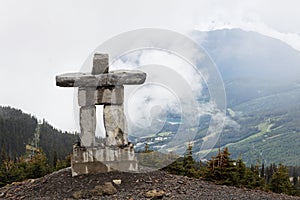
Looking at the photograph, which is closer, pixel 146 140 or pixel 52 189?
pixel 52 189

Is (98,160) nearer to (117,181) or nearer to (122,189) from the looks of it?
(117,181)

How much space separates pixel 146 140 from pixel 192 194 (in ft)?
14.6

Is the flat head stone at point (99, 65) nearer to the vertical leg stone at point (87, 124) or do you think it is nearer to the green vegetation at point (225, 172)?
the vertical leg stone at point (87, 124)

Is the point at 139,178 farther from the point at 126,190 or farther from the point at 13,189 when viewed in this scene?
the point at 13,189

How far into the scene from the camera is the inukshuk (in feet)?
57.0

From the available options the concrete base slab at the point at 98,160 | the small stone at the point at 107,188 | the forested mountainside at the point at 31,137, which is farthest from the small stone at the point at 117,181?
the forested mountainside at the point at 31,137

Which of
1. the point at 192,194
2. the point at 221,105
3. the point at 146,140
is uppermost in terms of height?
the point at 221,105

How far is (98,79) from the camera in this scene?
17.5 metres

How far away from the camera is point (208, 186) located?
17281 millimetres

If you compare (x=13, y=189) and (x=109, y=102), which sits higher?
(x=109, y=102)

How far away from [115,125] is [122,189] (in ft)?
9.42

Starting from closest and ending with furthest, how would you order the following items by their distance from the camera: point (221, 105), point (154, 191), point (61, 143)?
1. point (154, 191)
2. point (221, 105)
3. point (61, 143)

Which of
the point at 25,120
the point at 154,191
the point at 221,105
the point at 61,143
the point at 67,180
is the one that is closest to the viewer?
the point at 154,191

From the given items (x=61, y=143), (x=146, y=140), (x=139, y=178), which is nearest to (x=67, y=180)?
(x=139, y=178)
